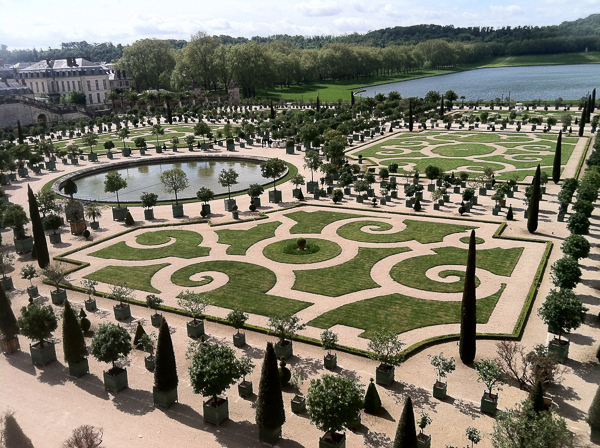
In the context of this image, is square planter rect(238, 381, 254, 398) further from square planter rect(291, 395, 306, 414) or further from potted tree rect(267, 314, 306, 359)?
potted tree rect(267, 314, 306, 359)

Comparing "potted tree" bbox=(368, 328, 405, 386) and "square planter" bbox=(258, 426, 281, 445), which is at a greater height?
"potted tree" bbox=(368, 328, 405, 386)

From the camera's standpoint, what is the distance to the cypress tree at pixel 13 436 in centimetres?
2281

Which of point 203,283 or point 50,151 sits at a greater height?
point 50,151

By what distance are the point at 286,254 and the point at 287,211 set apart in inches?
512

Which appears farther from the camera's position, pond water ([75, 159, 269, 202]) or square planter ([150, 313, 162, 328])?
pond water ([75, 159, 269, 202])

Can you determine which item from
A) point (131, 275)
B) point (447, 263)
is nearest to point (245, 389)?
point (131, 275)

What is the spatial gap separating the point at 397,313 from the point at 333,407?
13786 mm

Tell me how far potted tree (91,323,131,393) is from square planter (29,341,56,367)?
4.64 metres

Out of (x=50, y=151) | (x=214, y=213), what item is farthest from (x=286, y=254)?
(x=50, y=151)

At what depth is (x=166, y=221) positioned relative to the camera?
2175 inches

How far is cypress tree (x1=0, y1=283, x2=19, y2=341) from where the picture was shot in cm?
3017

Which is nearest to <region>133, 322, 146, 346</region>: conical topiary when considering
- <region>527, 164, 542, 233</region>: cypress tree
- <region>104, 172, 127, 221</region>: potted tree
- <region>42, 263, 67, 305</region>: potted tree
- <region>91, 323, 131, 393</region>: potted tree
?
<region>91, 323, 131, 393</region>: potted tree

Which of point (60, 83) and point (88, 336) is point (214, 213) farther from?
point (60, 83)

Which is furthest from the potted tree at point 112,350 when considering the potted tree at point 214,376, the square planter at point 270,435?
the square planter at point 270,435
